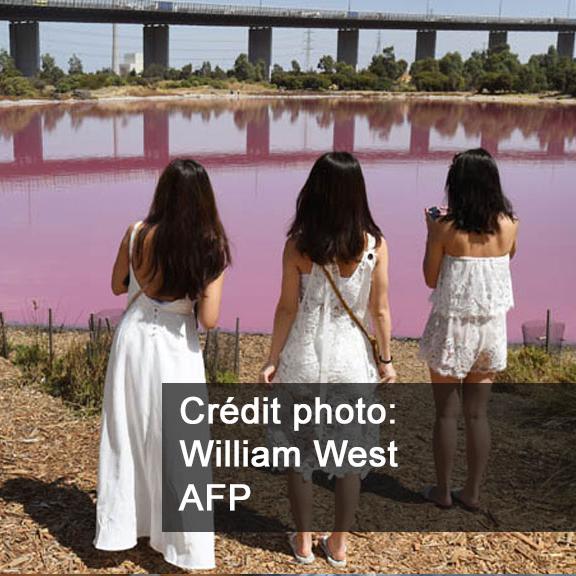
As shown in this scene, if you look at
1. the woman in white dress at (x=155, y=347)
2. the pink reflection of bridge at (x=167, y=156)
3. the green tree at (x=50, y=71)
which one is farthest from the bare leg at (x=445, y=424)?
the green tree at (x=50, y=71)

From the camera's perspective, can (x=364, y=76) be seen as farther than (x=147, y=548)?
Yes

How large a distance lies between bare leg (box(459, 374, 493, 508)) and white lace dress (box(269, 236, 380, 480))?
673 mm

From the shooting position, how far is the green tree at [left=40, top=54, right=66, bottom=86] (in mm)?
55231

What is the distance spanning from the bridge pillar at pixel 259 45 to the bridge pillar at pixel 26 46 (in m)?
19.8

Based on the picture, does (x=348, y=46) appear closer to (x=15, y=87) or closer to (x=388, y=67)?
(x=388, y=67)

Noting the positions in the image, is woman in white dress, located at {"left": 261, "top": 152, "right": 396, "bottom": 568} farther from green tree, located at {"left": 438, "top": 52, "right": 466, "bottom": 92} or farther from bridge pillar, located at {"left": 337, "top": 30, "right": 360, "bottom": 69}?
bridge pillar, located at {"left": 337, "top": 30, "right": 360, "bottom": 69}

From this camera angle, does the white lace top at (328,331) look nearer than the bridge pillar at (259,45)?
Yes

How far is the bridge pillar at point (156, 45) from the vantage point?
68.5 metres

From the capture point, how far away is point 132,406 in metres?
→ 3.14

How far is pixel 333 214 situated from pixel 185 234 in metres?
0.48

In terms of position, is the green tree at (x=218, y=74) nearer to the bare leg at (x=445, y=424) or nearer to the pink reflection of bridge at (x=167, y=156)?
the pink reflection of bridge at (x=167, y=156)

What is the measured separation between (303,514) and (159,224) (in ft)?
3.65

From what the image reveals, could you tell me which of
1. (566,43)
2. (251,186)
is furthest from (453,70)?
(251,186)

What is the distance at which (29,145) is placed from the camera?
26312mm
